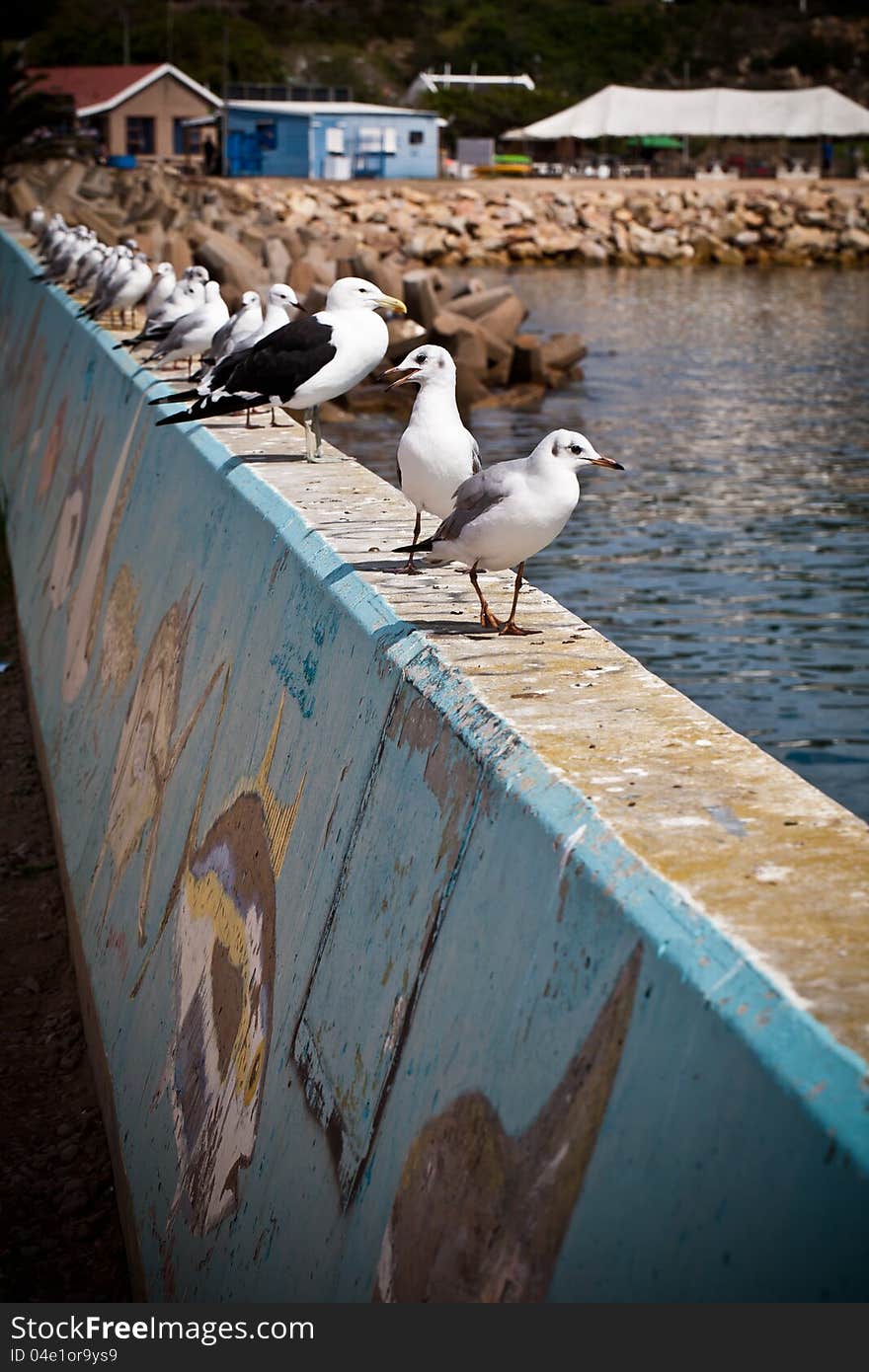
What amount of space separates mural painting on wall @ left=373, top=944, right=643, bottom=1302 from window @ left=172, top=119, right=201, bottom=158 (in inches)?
3178

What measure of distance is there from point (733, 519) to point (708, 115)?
63537 millimetres

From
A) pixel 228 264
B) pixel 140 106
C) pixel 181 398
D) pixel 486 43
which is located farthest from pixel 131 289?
pixel 486 43

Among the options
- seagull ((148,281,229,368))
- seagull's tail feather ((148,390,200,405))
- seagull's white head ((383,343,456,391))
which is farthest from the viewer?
seagull ((148,281,229,368))

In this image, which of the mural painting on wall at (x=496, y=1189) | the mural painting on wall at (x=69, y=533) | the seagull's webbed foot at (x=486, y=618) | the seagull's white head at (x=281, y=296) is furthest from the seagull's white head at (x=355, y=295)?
the mural painting on wall at (x=496, y=1189)

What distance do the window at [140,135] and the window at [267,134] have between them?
13.9 meters

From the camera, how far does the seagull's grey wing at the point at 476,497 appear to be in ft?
12.4

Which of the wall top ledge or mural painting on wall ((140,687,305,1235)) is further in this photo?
mural painting on wall ((140,687,305,1235))

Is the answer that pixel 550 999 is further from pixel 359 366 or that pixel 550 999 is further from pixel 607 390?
pixel 607 390

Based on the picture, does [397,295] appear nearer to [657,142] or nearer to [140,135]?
[657,142]

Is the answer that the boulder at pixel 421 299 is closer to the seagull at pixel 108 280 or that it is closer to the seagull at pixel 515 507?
the seagull at pixel 108 280

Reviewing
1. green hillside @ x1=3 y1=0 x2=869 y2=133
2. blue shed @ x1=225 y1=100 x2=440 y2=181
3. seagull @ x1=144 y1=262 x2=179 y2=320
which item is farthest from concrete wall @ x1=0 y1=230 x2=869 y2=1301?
green hillside @ x1=3 y1=0 x2=869 y2=133

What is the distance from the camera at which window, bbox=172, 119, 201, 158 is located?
79.4m

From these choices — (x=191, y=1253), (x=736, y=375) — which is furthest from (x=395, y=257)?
(x=191, y=1253)

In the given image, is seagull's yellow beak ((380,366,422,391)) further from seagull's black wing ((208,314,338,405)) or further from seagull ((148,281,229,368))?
seagull ((148,281,229,368))
